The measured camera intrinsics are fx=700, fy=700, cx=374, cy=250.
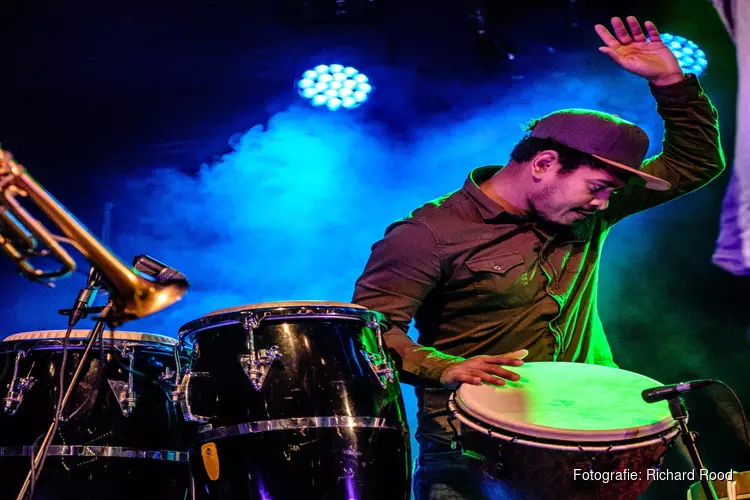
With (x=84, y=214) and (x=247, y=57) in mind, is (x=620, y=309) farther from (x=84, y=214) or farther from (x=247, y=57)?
(x=84, y=214)

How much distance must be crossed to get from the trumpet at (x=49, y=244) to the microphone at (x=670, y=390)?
4.83ft

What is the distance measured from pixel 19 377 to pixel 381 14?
11.5 ft

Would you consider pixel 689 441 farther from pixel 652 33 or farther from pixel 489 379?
pixel 652 33

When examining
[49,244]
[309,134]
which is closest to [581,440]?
[49,244]

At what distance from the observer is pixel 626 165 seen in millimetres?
2875

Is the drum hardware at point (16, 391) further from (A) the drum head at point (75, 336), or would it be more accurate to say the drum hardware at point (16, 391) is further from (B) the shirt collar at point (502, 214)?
(B) the shirt collar at point (502, 214)

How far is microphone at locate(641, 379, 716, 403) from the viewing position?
201cm

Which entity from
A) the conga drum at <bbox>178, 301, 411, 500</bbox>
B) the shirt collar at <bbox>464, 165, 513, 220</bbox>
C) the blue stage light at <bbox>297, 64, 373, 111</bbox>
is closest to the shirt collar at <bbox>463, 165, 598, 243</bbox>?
the shirt collar at <bbox>464, 165, 513, 220</bbox>

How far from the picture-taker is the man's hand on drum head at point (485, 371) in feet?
7.23

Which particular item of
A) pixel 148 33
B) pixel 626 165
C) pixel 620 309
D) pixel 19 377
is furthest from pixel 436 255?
pixel 148 33

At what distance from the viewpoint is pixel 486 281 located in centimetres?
288

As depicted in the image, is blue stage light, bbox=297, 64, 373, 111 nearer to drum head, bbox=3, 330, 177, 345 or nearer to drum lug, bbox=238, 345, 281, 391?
drum head, bbox=3, 330, 177, 345

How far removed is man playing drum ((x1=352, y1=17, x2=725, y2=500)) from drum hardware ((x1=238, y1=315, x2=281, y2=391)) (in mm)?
535

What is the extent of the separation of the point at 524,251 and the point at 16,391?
6.99 ft
